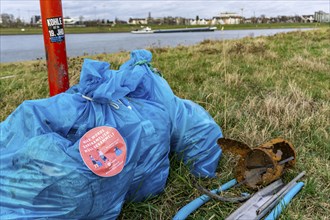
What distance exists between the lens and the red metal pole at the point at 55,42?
2.08 metres

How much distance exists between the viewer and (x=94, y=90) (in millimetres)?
1772

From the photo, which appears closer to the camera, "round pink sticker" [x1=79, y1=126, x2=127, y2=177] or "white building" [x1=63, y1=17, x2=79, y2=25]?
"round pink sticker" [x1=79, y1=126, x2=127, y2=177]

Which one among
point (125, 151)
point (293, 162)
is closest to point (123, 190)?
point (125, 151)

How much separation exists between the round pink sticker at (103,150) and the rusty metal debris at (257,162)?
77 cm

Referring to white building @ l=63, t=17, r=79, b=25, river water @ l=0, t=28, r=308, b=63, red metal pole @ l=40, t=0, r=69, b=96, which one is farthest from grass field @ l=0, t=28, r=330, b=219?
white building @ l=63, t=17, r=79, b=25

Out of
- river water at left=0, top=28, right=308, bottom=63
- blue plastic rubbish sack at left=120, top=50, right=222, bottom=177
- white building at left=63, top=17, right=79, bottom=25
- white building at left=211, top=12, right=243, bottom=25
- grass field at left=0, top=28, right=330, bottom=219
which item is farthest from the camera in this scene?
white building at left=63, top=17, right=79, bottom=25

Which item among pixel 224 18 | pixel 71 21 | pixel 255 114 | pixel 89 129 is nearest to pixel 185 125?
pixel 89 129

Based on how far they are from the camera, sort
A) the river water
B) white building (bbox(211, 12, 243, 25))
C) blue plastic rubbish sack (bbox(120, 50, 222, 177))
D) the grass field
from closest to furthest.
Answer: the grass field
blue plastic rubbish sack (bbox(120, 50, 222, 177))
the river water
white building (bbox(211, 12, 243, 25))

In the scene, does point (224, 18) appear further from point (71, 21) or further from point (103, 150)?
point (103, 150)

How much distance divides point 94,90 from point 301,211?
4.07 ft

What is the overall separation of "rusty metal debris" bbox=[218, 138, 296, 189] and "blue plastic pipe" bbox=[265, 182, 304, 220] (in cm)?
12

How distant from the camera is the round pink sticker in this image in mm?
1449

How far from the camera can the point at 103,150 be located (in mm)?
1510

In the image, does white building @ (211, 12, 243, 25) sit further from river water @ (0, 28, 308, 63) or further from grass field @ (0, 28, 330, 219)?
grass field @ (0, 28, 330, 219)
